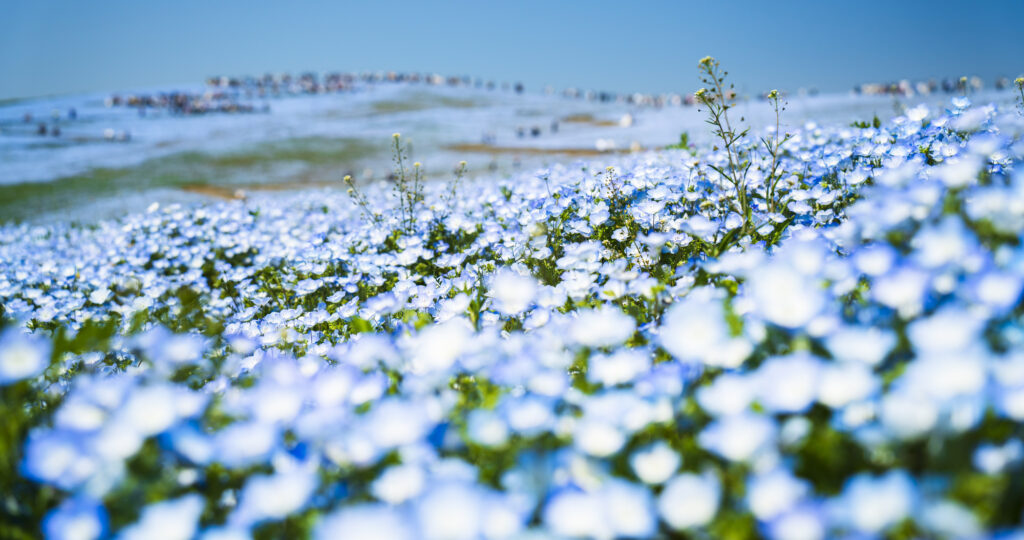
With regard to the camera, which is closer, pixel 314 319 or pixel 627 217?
pixel 314 319

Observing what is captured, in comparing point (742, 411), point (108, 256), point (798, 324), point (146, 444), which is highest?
point (798, 324)

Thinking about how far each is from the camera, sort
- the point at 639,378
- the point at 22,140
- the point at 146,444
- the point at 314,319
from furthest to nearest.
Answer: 1. the point at 22,140
2. the point at 314,319
3. the point at 639,378
4. the point at 146,444

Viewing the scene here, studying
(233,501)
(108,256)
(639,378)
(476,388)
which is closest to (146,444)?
(233,501)

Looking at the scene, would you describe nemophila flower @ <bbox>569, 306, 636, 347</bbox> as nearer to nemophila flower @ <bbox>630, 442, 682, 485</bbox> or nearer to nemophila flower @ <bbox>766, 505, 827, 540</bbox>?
nemophila flower @ <bbox>630, 442, 682, 485</bbox>

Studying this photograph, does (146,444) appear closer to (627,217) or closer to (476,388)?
(476,388)

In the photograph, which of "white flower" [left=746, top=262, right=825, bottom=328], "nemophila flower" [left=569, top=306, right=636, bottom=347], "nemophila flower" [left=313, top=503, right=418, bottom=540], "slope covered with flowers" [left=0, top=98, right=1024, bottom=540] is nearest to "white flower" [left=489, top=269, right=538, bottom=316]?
"slope covered with flowers" [left=0, top=98, right=1024, bottom=540]

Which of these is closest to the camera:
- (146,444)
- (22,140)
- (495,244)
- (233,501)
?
(146,444)

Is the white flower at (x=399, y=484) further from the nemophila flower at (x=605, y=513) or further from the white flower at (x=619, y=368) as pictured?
the white flower at (x=619, y=368)
